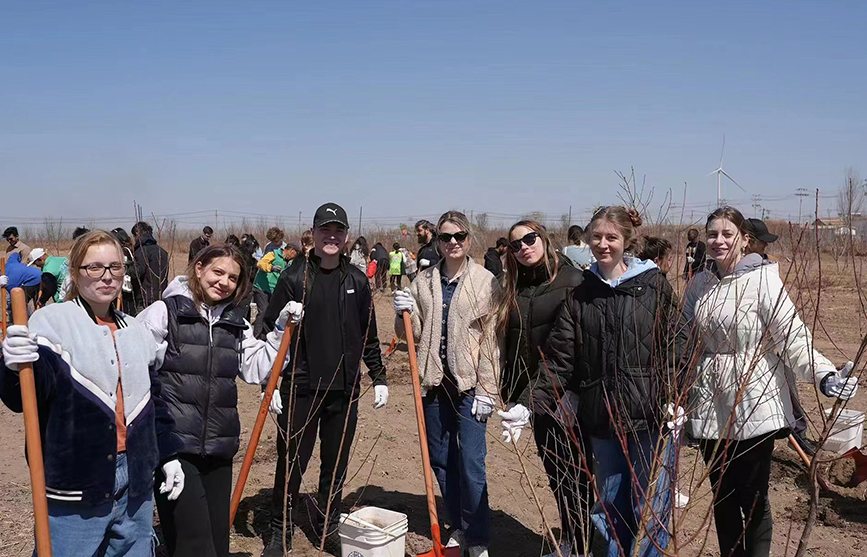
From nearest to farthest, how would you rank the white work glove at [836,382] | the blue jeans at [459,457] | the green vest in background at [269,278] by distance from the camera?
the white work glove at [836,382] < the blue jeans at [459,457] < the green vest in background at [269,278]

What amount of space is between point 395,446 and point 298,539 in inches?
81.5

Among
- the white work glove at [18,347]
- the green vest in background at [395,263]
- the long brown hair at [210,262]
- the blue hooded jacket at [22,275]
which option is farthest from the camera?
the green vest in background at [395,263]

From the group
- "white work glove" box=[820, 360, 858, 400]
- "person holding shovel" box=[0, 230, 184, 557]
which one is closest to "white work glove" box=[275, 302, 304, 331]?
"person holding shovel" box=[0, 230, 184, 557]

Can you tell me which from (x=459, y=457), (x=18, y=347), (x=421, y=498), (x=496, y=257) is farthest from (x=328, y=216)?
(x=496, y=257)

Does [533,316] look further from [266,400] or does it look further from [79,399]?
[79,399]

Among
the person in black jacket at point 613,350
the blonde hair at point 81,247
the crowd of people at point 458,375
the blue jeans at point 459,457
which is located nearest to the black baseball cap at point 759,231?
the crowd of people at point 458,375

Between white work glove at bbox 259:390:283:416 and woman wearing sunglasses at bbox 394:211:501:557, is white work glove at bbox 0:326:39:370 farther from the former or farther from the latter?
woman wearing sunglasses at bbox 394:211:501:557

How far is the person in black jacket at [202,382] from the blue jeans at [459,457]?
1218 millimetres

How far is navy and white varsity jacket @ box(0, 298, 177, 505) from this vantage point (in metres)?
2.51

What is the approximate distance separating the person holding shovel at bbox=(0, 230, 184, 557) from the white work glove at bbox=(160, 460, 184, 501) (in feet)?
0.45

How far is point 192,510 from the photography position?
125 inches

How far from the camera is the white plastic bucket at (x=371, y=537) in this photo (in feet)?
12.3

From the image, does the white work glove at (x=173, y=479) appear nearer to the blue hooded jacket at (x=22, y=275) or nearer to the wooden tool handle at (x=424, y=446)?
the wooden tool handle at (x=424, y=446)

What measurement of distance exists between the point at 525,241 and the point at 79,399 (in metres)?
2.19
